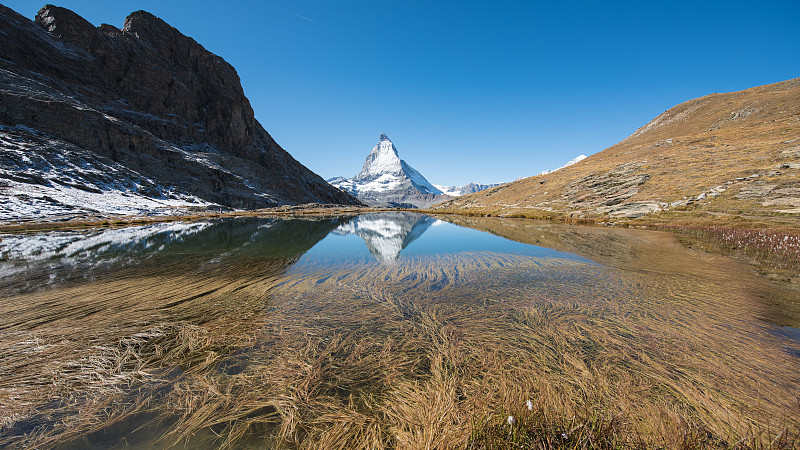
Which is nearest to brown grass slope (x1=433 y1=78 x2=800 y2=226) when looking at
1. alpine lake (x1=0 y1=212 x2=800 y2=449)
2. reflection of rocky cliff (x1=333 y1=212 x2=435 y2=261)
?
reflection of rocky cliff (x1=333 y1=212 x2=435 y2=261)

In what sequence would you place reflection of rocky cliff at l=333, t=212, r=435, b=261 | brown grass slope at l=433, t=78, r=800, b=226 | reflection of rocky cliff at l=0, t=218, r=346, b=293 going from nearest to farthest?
reflection of rocky cliff at l=0, t=218, r=346, b=293 → reflection of rocky cliff at l=333, t=212, r=435, b=261 → brown grass slope at l=433, t=78, r=800, b=226

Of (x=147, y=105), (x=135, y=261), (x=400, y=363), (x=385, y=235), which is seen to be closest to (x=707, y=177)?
(x=385, y=235)

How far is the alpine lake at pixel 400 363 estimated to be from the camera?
304cm

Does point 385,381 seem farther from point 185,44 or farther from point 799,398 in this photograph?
point 185,44

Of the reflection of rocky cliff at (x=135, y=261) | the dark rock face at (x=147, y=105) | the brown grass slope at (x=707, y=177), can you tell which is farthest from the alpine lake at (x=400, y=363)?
the dark rock face at (x=147, y=105)

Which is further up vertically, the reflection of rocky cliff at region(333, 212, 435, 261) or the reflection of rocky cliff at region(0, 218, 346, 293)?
the reflection of rocky cliff at region(333, 212, 435, 261)

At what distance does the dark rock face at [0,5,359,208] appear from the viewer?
80438mm

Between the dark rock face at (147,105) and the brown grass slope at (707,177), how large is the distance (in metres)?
107

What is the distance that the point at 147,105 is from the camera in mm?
116625

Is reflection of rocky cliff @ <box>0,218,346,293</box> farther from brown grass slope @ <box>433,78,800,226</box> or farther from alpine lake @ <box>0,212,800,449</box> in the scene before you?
brown grass slope @ <box>433,78,800,226</box>

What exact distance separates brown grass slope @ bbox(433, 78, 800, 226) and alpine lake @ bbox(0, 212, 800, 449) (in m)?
30.2

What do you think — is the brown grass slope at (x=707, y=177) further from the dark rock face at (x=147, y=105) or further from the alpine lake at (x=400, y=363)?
the dark rock face at (x=147, y=105)

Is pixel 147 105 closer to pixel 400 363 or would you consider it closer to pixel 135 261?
pixel 135 261

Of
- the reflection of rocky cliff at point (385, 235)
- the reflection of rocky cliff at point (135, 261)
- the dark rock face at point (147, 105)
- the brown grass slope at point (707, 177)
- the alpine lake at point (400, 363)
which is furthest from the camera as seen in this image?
the dark rock face at point (147, 105)
